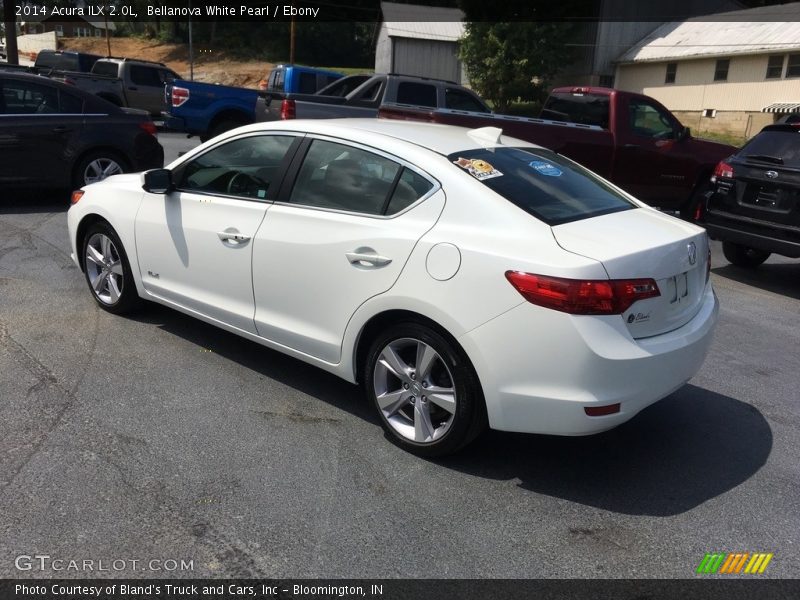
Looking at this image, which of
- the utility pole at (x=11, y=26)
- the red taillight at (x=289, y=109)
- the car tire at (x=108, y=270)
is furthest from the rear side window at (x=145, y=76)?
the car tire at (x=108, y=270)

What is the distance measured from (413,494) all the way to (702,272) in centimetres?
200

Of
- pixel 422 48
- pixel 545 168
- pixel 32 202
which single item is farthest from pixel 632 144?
pixel 422 48

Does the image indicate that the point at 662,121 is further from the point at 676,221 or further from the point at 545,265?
the point at 545,265

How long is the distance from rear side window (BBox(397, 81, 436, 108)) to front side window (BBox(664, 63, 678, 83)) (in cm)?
2724

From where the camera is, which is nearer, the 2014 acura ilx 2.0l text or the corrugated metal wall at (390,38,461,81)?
the 2014 acura ilx 2.0l text

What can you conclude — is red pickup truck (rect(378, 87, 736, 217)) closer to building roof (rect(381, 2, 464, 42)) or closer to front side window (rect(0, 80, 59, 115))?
front side window (rect(0, 80, 59, 115))

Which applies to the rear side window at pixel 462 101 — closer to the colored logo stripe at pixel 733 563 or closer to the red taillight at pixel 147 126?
the red taillight at pixel 147 126

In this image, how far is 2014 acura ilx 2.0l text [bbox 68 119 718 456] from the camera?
3236 millimetres

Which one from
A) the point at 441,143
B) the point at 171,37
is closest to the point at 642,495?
the point at 441,143

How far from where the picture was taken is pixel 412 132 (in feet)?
14.0

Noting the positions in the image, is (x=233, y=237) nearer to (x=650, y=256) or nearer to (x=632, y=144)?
(x=650, y=256)

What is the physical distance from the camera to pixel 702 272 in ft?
12.9

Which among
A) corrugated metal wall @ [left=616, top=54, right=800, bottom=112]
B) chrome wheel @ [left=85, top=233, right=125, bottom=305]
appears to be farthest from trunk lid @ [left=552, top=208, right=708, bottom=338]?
corrugated metal wall @ [left=616, top=54, right=800, bottom=112]

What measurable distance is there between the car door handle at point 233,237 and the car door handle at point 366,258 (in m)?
0.84
